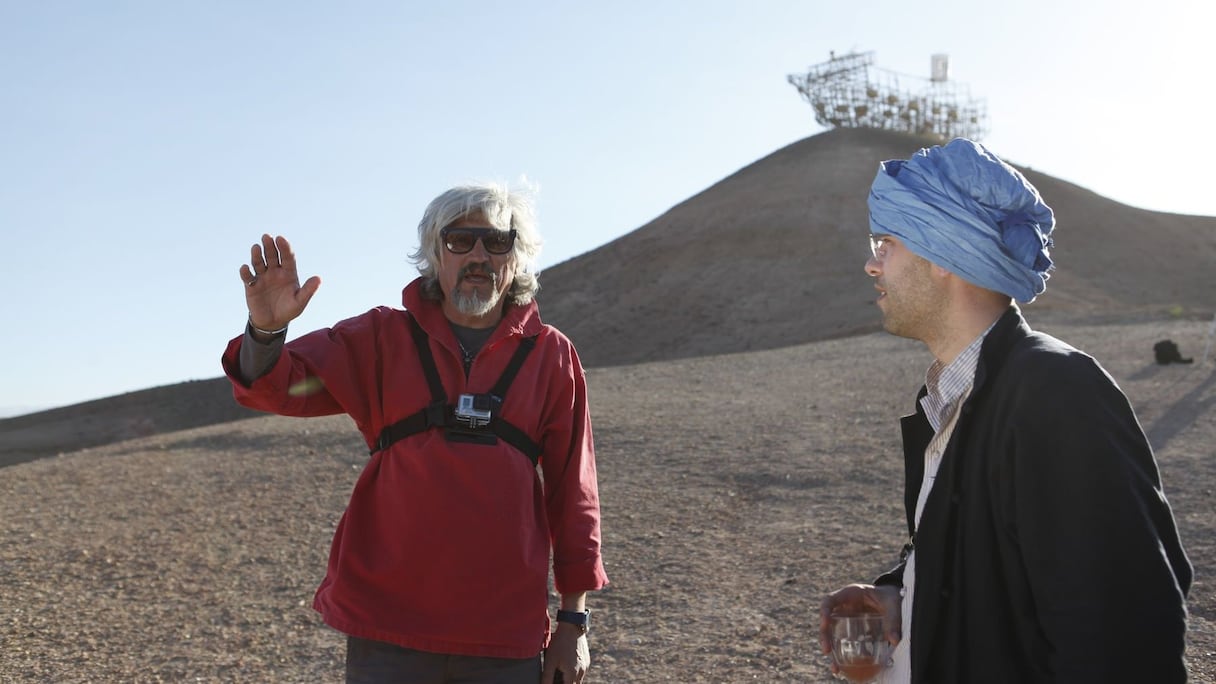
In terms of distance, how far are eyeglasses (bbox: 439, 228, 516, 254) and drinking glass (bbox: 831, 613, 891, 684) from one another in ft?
5.26

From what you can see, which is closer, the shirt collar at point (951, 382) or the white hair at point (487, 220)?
the shirt collar at point (951, 382)

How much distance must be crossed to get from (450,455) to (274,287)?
68 cm

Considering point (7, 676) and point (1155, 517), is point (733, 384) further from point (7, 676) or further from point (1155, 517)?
point (1155, 517)

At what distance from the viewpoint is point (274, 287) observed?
10.8ft

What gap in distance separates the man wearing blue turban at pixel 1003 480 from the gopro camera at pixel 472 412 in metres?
1.11

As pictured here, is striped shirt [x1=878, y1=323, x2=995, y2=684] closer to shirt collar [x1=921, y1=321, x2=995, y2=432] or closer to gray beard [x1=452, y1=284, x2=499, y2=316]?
shirt collar [x1=921, y1=321, x2=995, y2=432]

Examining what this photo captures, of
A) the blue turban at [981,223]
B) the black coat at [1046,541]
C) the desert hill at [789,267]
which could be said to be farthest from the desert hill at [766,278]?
the black coat at [1046,541]

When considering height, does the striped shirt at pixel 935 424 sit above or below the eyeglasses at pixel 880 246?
below

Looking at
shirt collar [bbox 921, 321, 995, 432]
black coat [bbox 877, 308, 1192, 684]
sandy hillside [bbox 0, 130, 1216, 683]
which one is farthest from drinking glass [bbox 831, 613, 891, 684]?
sandy hillside [bbox 0, 130, 1216, 683]

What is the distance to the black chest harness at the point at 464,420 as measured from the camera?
3393mm

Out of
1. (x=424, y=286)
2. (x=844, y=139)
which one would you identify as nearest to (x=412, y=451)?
(x=424, y=286)

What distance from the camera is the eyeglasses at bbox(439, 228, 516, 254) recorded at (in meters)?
3.68

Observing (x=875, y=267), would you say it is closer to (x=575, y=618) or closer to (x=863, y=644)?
(x=863, y=644)

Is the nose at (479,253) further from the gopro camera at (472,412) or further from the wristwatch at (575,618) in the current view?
the wristwatch at (575,618)
